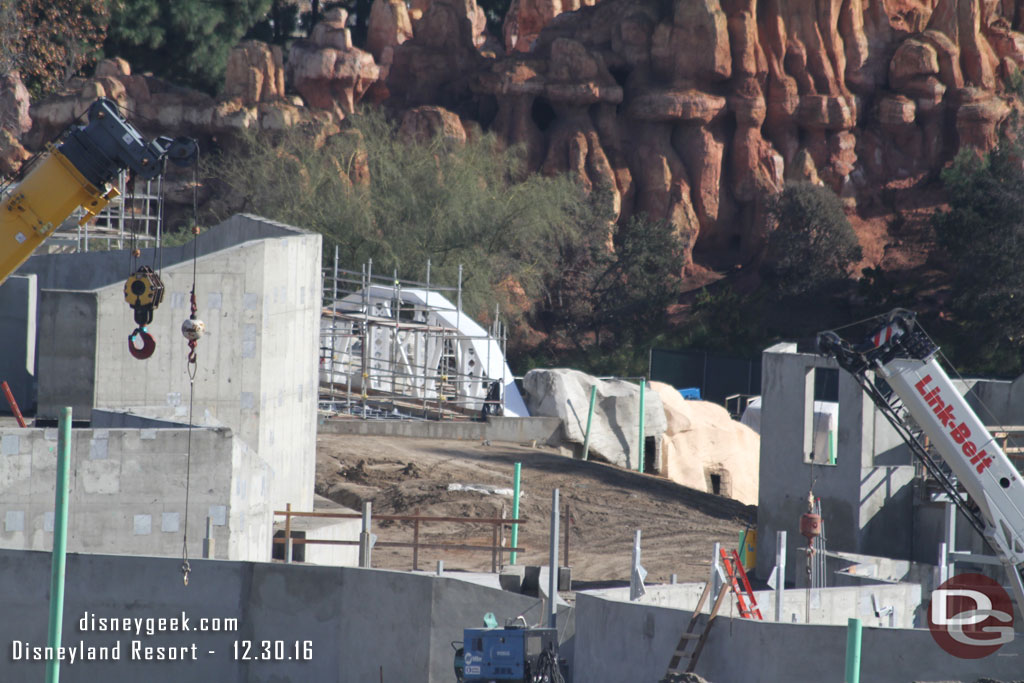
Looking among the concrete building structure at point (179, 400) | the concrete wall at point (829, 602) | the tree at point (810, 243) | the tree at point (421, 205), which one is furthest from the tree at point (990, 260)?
the concrete wall at point (829, 602)

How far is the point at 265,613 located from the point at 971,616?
8322 mm

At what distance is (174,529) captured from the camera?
51.7 ft

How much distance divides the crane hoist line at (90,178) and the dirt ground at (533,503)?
679 cm

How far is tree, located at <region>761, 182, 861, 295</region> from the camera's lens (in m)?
52.0

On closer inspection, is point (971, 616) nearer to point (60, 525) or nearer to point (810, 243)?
point (60, 525)

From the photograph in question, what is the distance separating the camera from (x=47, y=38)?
43.6 meters

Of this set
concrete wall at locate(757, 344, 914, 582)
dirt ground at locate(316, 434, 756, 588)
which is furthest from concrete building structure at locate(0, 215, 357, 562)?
concrete wall at locate(757, 344, 914, 582)

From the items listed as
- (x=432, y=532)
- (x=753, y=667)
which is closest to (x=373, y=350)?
(x=432, y=532)

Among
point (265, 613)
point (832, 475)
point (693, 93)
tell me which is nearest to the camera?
point (265, 613)

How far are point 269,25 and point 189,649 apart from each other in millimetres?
54475

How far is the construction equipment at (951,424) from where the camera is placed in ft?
54.9

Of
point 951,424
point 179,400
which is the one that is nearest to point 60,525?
point 179,400

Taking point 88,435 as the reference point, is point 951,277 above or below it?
above

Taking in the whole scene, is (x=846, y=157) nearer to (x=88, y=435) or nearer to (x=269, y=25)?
(x=269, y=25)
